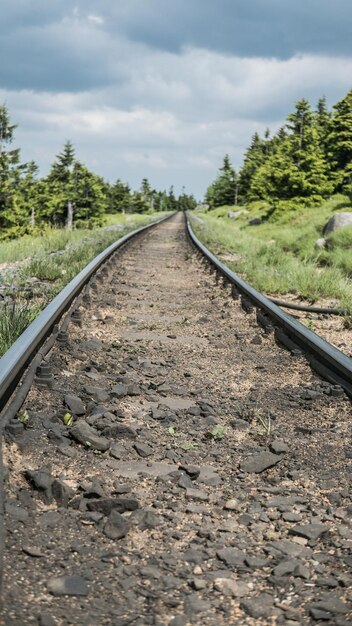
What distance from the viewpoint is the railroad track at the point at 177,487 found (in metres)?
1.95

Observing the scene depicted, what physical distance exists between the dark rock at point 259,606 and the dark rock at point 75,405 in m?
1.72

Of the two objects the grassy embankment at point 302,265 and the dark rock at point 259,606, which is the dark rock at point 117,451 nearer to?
the dark rock at point 259,606

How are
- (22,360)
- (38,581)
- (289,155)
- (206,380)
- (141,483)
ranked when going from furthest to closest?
(289,155)
(206,380)
(22,360)
(141,483)
(38,581)

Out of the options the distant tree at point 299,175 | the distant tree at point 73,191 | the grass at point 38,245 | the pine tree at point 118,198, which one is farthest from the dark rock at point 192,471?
the pine tree at point 118,198

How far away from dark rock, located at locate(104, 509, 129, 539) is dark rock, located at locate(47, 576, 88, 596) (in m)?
0.30

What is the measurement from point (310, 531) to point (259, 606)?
1.74 ft

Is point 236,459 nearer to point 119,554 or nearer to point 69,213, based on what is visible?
point 119,554

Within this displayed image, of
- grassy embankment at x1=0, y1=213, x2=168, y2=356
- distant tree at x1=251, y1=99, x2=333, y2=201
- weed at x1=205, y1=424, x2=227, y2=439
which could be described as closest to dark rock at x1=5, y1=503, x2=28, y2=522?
weed at x1=205, y1=424, x2=227, y2=439

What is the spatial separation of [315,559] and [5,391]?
5.65 feet

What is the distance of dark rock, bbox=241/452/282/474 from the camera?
9.74 ft

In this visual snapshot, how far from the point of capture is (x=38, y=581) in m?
1.95

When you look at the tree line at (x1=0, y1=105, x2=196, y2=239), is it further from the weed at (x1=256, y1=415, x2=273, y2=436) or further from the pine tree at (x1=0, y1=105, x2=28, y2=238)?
the weed at (x1=256, y1=415, x2=273, y2=436)

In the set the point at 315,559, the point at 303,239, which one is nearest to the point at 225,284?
the point at 315,559

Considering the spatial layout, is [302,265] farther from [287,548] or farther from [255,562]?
[255,562]
